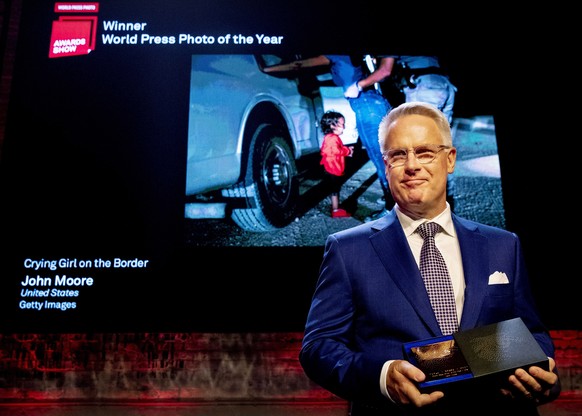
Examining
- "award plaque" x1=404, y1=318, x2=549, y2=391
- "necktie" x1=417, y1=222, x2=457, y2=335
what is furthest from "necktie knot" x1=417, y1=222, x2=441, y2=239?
"award plaque" x1=404, y1=318, x2=549, y2=391

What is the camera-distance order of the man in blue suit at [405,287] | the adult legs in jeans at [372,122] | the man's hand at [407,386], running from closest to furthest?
the man's hand at [407,386] → the man in blue suit at [405,287] → the adult legs in jeans at [372,122]

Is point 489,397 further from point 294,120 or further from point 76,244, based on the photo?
point 76,244

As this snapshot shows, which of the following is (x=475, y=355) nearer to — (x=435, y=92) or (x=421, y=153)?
(x=421, y=153)

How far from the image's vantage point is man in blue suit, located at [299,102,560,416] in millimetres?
933

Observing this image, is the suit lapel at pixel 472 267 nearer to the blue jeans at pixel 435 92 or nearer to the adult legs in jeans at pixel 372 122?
the adult legs in jeans at pixel 372 122

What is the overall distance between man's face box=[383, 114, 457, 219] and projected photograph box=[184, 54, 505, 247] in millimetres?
1393

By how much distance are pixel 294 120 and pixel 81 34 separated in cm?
147

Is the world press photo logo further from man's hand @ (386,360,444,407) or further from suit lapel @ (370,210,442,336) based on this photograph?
man's hand @ (386,360,444,407)

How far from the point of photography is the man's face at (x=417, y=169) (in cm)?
111

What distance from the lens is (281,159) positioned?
265cm

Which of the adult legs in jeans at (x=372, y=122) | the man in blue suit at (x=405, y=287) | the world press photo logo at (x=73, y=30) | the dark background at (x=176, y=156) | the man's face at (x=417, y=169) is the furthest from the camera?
the world press photo logo at (x=73, y=30)

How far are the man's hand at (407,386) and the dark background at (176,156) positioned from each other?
167cm

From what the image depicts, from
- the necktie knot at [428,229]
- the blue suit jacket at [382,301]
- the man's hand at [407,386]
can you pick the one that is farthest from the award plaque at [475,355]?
the necktie knot at [428,229]

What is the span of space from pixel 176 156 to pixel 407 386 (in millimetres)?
2124
